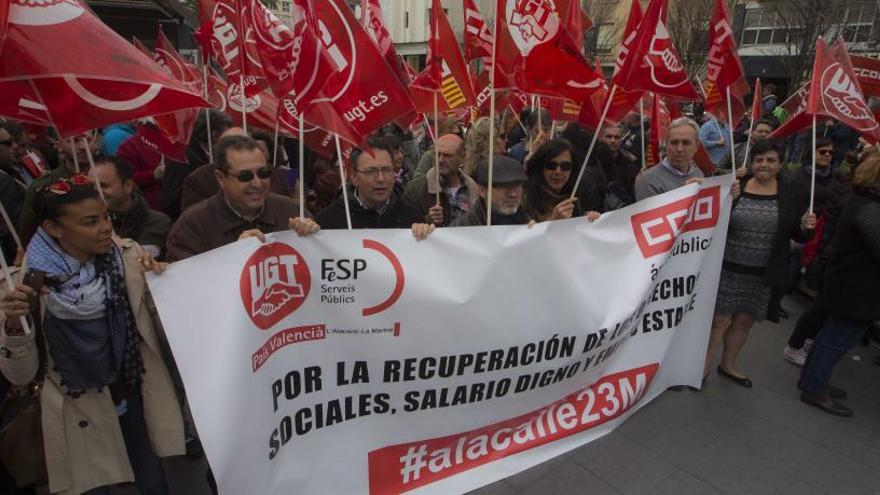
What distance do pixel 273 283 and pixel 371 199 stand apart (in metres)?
1.21

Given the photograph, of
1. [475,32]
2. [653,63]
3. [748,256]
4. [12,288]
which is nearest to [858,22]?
[475,32]

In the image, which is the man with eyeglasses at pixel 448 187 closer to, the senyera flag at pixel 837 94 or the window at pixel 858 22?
the senyera flag at pixel 837 94

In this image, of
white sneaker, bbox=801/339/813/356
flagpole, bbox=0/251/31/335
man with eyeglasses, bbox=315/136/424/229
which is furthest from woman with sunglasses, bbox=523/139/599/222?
white sneaker, bbox=801/339/813/356

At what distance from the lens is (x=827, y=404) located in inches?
157

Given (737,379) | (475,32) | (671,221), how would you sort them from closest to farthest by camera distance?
(671,221), (737,379), (475,32)

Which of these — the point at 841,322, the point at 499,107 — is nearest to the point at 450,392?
the point at 841,322

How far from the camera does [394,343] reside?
2.39 metres

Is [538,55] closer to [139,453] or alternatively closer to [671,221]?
[671,221]

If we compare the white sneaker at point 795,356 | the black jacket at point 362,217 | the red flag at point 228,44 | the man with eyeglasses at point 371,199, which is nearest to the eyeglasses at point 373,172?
the man with eyeglasses at point 371,199

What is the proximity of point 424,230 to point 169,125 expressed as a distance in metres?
2.84

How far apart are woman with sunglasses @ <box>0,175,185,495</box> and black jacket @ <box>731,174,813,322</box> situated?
12.3 feet

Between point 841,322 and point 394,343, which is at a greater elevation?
point 394,343

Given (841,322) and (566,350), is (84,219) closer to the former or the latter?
(566,350)

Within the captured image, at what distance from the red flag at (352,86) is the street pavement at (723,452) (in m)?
2.05
